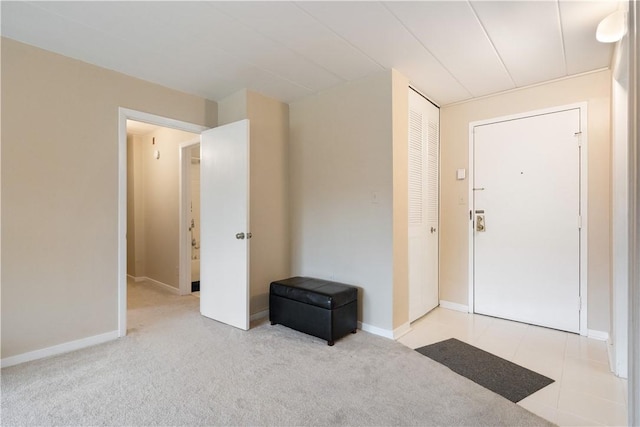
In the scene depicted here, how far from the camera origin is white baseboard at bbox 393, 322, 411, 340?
110 inches

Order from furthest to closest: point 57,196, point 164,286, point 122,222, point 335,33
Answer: point 164,286 → point 122,222 → point 57,196 → point 335,33

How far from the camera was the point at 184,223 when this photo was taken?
4242 millimetres

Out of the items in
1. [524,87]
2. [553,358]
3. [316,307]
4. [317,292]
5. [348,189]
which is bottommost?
[553,358]

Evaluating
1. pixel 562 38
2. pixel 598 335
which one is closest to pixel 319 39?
pixel 562 38

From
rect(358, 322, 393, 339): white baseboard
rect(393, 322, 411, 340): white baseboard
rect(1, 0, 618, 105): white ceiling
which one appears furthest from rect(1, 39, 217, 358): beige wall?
rect(393, 322, 411, 340): white baseboard

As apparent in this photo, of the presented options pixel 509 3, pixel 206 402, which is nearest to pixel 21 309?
pixel 206 402

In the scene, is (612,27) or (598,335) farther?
(598,335)

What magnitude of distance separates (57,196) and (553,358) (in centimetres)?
396

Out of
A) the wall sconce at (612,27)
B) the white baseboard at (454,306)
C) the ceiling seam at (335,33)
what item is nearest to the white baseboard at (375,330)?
the white baseboard at (454,306)

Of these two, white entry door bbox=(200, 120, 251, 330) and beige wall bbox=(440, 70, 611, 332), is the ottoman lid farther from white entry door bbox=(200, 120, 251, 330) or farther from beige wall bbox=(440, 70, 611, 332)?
beige wall bbox=(440, 70, 611, 332)

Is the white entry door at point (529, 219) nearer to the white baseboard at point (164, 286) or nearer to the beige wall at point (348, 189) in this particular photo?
the beige wall at point (348, 189)

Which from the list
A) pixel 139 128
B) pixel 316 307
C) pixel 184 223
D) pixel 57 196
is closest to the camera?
pixel 57 196

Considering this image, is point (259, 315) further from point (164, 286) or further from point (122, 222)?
point (164, 286)

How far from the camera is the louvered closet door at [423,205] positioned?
124 inches
